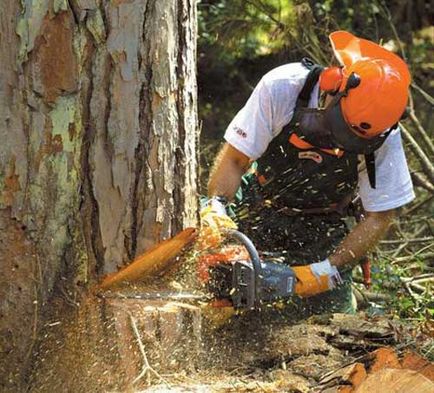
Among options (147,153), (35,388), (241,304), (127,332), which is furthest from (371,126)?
(35,388)

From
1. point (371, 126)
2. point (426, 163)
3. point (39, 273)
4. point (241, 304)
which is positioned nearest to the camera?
point (39, 273)

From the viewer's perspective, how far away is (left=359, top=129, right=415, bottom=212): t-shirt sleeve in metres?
3.77

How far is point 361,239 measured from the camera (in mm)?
3848

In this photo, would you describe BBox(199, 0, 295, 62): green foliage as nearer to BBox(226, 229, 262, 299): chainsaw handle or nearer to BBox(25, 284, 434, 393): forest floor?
BBox(226, 229, 262, 299): chainsaw handle

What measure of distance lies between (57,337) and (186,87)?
93cm

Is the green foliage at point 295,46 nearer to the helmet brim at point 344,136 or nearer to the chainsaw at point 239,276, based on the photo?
the helmet brim at point 344,136

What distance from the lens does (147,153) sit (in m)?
2.60

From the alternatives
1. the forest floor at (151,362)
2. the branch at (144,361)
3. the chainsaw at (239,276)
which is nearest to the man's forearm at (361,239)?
the chainsaw at (239,276)

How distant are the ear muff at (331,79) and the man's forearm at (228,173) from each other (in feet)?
1.98

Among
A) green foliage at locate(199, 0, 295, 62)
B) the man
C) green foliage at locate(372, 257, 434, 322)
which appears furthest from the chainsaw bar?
green foliage at locate(199, 0, 295, 62)

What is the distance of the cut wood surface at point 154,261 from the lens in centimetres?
266

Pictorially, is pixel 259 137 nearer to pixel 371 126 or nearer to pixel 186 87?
pixel 371 126

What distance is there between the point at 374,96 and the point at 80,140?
1.41 metres

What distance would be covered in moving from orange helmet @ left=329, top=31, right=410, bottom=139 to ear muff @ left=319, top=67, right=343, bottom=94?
2 cm
